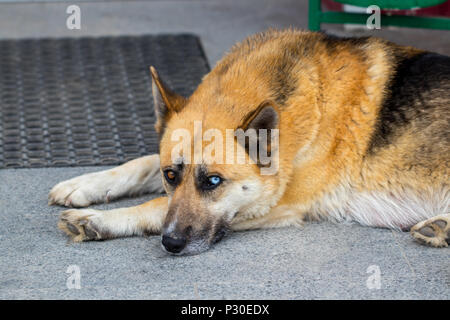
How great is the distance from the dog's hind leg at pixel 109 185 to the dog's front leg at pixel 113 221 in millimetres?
311

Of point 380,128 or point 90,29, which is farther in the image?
point 90,29

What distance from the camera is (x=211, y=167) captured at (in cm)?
317

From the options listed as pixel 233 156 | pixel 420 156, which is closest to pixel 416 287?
pixel 420 156

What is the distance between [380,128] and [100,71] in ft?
9.28

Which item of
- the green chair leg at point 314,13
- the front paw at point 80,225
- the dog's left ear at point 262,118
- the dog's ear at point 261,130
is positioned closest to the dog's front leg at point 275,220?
the dog's ear at point 261,130

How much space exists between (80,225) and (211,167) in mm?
733

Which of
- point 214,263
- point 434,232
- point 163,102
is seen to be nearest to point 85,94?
point 163,102

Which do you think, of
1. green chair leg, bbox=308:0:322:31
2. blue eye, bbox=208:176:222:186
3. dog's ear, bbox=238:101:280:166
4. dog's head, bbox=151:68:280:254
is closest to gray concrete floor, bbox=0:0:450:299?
dog's head, bbox=151:68:280:254

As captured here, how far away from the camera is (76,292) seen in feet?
9.80

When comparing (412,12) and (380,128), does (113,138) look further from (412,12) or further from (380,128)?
(412,12)

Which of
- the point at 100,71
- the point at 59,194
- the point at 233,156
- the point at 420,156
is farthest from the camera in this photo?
the point at 100,71

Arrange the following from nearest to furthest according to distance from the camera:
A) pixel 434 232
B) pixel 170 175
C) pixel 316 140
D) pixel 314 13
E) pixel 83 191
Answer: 1. pixel 170 175
2. pixel 434 232
3. pixel 316 140
4. pixel 83 191
5. pixel 314 13

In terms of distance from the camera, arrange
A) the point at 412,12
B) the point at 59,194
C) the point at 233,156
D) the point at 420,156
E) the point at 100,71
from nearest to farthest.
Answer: the point at 233,156 < the point at 420,156 < the point at 59,194 < the point at 100,71 < the point at 412,12

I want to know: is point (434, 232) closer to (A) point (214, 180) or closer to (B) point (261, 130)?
(B) point (261, 130)
